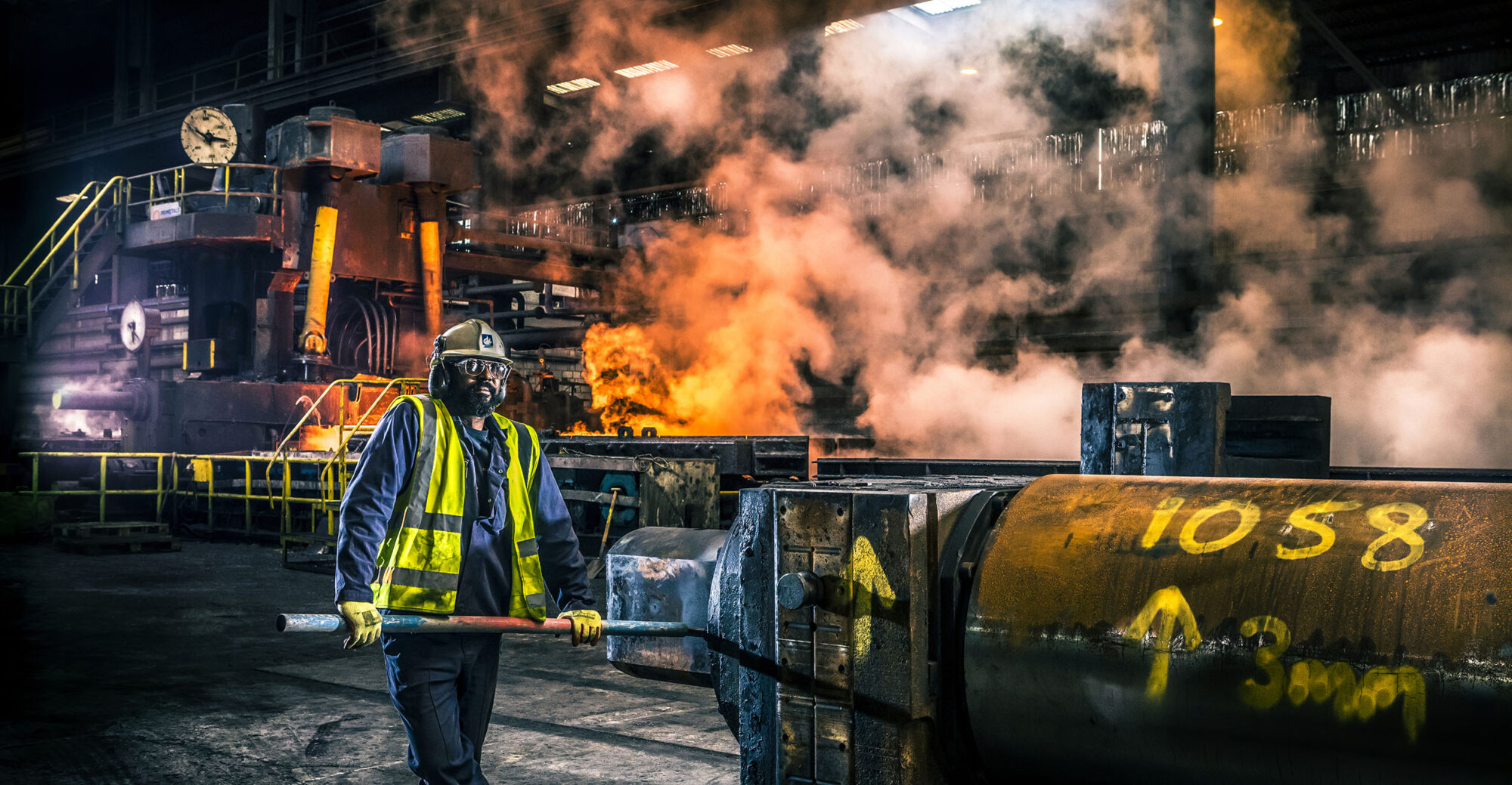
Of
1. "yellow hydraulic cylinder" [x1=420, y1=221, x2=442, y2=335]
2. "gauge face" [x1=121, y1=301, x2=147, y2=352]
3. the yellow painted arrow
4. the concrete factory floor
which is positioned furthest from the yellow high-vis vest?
"gauge face" [x1=121, y1=301, x2=147, y2=352]

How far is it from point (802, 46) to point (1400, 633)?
42.9ft

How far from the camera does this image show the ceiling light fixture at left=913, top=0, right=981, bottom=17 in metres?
12.7

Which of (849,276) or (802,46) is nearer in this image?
(802,46)

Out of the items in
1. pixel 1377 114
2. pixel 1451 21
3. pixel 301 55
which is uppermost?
pixel 301 55

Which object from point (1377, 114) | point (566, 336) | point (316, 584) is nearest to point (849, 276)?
point (566, 336)

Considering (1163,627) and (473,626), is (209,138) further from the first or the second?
(1163,627)

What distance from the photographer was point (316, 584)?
9.72 meters

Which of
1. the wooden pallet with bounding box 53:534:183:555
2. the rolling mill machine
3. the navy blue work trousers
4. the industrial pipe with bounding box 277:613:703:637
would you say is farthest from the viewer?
the rolling mill machine

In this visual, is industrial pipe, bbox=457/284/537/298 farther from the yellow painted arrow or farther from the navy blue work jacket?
the yellow painted arrow

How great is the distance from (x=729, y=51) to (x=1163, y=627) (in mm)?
13429

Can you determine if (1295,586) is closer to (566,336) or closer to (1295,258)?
(1295,258)

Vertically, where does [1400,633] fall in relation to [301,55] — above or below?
below

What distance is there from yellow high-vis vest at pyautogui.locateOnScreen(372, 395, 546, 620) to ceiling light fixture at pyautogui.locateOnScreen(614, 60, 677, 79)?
42.5 ft

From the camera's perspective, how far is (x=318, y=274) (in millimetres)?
15297
